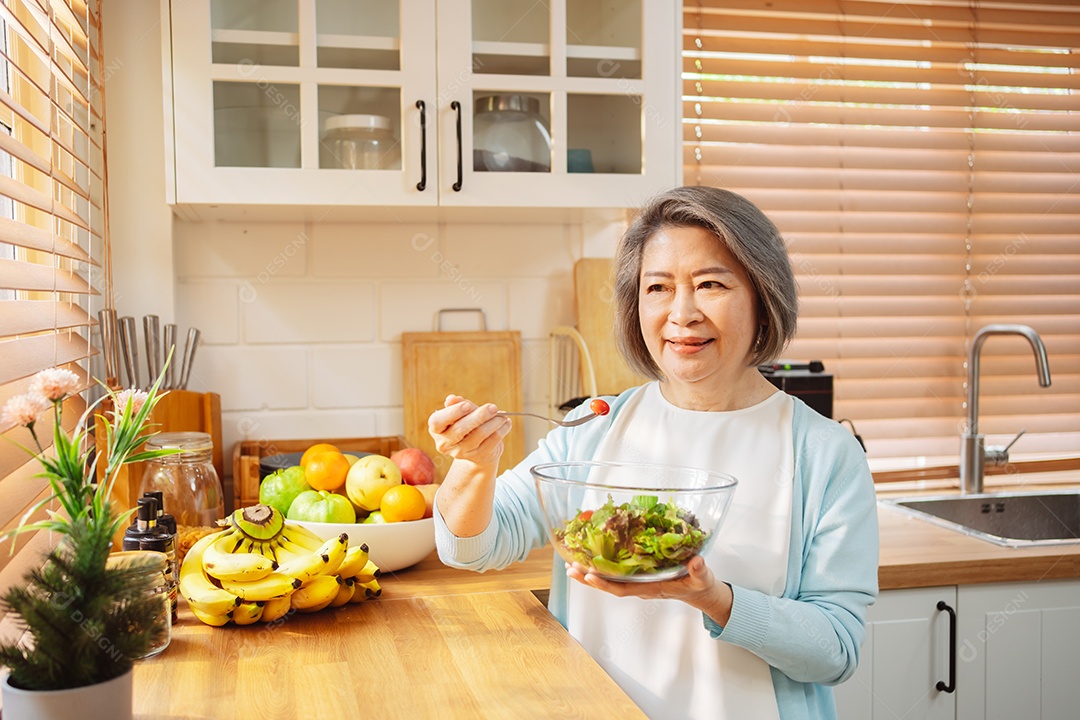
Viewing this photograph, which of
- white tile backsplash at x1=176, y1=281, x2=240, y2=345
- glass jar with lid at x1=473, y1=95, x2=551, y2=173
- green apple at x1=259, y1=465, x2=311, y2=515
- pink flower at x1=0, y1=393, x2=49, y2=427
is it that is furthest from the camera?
white tile backsplash at x1=176, y1=281, x2=240, y2=345

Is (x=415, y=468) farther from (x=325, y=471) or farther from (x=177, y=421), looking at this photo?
(x=177, y=421)

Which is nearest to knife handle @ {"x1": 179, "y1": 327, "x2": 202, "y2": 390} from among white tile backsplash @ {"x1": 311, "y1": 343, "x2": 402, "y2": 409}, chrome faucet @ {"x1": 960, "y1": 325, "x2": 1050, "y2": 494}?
white tile backsplash @ {"x1": 311, "y1": 343, "x2": 402, "y2": 409}

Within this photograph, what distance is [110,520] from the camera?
92cm

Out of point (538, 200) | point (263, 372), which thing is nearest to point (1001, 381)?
point (538, 200)

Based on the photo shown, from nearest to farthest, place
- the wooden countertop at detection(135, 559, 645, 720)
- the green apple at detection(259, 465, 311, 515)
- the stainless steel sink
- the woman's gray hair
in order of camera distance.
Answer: the wooden countertop at detection(135, 559, 645, 720) → the woman's gray hair → the green apple at detection(259, 465, 311, 515) → the stainless steel sink

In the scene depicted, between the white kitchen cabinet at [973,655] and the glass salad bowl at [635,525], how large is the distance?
0.86 metres

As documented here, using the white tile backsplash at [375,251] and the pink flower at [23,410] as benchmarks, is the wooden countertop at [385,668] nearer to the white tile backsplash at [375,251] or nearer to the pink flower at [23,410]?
the pink flower at [23,410]

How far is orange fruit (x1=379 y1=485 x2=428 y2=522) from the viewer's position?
5.19 feet

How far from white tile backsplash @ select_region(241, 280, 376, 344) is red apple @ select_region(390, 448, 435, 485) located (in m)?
0.49

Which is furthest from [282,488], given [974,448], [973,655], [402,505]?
[974,448]

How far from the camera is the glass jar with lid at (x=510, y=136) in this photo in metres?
1.88

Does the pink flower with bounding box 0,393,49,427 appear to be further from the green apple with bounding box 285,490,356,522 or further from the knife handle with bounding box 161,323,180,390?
the knife handle with bounding box 161,323,180,390

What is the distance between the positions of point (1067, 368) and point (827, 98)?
0.99 metres

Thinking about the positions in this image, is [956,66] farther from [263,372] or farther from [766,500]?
[263,372]
